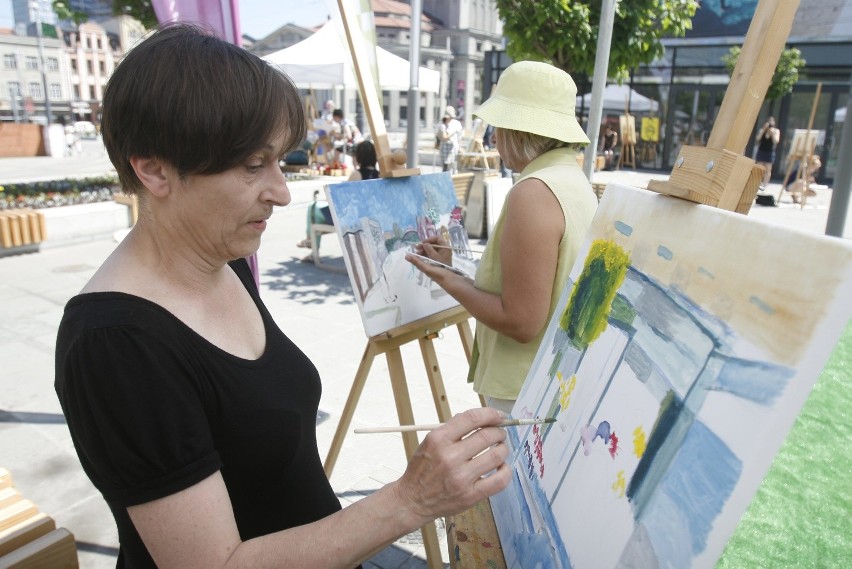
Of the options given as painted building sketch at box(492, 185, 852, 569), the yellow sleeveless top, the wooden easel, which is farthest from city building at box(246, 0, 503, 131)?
the wooden easel

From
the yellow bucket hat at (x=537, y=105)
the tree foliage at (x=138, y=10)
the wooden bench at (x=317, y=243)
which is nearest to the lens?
the yellow bucket hat at (x=537, y=105)

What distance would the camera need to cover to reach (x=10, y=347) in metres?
4.16

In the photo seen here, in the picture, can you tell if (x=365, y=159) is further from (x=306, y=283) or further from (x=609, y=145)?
(x=609, y=145)

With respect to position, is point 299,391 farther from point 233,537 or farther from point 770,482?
point 770,482

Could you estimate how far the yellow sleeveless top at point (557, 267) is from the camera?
1.54 m

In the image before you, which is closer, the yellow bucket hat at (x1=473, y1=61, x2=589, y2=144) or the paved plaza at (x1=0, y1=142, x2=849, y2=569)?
the yellow bucket hat at (x1=473, y1=61, x2=589, y2=144)

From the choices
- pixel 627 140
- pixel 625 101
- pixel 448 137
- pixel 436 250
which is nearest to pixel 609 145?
pixel 627 140

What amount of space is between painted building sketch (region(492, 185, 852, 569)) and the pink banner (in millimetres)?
Answer: 1746

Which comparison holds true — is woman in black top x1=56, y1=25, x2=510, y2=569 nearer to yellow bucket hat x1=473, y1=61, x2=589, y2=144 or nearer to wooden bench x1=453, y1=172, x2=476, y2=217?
yellow bucket hat x1=473, y1=61, x2=589, y2=144

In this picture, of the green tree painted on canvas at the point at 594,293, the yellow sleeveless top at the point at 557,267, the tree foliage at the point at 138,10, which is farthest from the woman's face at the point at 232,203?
the tree foliage at the point at 138,10

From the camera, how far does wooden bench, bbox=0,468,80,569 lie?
147 cm

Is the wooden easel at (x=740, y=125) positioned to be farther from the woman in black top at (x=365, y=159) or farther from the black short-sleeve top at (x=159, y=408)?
the woman in black top at (x=365, y=159)

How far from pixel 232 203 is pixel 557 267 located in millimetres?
887

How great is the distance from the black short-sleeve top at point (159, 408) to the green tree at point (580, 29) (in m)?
4.82
